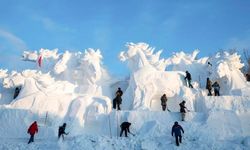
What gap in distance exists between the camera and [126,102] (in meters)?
29.4

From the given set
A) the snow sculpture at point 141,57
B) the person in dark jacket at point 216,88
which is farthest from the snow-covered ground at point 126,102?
the person in dark jacket at point 216,88

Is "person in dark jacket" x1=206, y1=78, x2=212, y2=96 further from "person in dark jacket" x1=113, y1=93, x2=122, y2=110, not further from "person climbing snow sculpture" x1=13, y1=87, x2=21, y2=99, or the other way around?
"person climbing snow sculpture" x1=13, y1=87, x2=21, y2=99

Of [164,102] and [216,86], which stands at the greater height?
[216,86]

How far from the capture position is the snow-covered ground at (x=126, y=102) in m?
21.9

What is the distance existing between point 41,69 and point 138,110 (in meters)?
11.5

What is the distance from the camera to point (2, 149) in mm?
21250

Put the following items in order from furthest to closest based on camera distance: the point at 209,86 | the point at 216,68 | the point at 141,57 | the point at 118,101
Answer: the point at 141,57 < the point at 216,68 < the point at 209,86 < the point at 118,101

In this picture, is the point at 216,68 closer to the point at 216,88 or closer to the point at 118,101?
the point at 216,88

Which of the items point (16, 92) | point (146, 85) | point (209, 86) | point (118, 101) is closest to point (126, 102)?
point (146, 85)

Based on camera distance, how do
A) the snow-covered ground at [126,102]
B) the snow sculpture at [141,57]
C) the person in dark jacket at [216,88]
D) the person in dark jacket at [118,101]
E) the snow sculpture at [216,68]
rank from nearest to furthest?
the snow-covered ground at [126,102], the person in dark jacket at [118,101], the person in dark jacket at [216,88], the snow sculpture at [216,68], the snow sculpture at [141,57]

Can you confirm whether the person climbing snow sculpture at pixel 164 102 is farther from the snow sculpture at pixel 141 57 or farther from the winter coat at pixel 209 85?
the snow sculpture at pixel 141 57

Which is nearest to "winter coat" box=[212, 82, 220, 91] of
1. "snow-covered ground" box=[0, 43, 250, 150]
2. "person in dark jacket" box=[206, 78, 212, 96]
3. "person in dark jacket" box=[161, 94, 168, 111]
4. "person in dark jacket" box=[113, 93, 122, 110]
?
"person in dark jacket" box=[206, 78, 212, 96]

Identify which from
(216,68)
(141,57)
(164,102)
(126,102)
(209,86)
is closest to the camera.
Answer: (164,102)

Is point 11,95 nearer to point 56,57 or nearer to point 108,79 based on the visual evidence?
point 56,57
